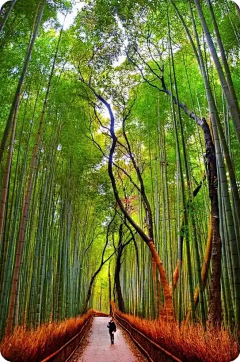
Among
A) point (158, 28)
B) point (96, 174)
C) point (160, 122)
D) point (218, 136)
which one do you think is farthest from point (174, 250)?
point (218, 136)

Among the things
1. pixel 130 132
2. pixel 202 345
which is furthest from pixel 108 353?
pixel 130 132

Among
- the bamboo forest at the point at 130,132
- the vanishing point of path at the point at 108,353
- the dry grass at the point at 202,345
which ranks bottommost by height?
the vanishing point of path at the point at 108,353

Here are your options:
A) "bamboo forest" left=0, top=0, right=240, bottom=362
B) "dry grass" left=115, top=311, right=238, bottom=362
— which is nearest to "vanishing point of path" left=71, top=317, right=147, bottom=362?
"bamboo forest" left=0, top=0, right=240, bottom=362

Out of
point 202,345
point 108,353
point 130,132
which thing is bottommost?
point 108,353

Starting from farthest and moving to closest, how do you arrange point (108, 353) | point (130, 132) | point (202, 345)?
point (130, 132) → point (108, 353) → point (202, 345)

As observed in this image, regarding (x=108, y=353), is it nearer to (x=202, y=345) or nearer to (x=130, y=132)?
(x=202, y=345)

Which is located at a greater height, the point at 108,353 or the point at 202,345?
the point at 202,345

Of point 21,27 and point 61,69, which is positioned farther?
point 61,69

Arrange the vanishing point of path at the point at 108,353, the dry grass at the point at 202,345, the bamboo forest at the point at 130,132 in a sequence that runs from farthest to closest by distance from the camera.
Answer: the vanishing point of path at the point at 108,353 < the bamboo forest at the point at 130,132 < the dry grass at the point at 202,345

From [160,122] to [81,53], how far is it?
80.1 inches

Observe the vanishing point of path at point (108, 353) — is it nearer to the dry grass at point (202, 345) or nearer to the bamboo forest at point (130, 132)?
the bamboo forest at point (130, 132)

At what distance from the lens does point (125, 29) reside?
198 inches

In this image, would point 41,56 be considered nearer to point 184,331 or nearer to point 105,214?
point 184,331

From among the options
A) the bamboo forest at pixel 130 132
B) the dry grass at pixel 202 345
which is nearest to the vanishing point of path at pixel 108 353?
the bamboo forest at pixel 130 132
